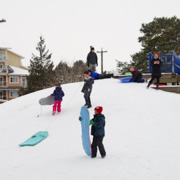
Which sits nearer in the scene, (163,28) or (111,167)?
(111,167)

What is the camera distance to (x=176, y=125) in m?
6.89

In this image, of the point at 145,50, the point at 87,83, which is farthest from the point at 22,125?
the point at 145,50

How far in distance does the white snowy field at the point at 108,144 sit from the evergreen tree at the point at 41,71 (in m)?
33.3

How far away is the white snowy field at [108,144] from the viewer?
4.33m

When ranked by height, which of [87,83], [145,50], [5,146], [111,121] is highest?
[145,50]

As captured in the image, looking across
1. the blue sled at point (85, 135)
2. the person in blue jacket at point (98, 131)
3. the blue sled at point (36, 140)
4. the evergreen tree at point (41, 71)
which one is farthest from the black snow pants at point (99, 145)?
the evergreen tree at point (41, 71)

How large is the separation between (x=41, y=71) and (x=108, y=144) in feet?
138

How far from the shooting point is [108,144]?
5.80 m

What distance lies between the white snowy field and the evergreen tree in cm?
3333

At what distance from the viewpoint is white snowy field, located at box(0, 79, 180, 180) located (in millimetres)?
4328

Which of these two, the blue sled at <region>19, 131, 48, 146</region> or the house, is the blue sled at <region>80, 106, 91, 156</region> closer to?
the blue sled at <region>19, 131, 48, 146</region>

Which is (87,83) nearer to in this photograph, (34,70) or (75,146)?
(75,146)

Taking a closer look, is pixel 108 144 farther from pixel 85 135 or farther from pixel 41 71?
pixel 41 71

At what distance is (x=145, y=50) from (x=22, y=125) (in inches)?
1245
